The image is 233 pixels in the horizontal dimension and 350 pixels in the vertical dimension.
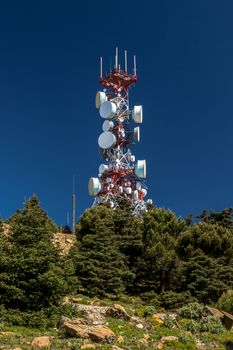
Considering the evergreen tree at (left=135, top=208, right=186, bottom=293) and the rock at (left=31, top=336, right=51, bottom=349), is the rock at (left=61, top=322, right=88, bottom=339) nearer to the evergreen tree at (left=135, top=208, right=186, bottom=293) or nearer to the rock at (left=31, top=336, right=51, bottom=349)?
the rock at (left=31, top=336, right=51, bottom=349)

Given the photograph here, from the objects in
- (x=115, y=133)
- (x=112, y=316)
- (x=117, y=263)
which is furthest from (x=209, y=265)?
(x=115, y=133)

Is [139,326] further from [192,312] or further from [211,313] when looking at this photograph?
[211,313]

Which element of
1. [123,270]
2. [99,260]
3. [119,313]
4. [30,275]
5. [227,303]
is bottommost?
[119,313]

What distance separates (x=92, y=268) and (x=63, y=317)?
898 cm

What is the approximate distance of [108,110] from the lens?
50.7m

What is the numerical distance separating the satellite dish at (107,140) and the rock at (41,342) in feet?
114

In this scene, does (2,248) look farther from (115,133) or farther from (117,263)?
(115,133)

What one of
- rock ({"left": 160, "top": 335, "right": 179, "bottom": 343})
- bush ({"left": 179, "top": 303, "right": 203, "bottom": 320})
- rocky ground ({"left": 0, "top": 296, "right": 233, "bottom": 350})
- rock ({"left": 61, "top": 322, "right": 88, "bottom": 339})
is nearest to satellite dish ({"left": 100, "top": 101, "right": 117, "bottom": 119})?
rocky ground ({"left": 0, "top": 296, "right": 233, "bottom": 350})

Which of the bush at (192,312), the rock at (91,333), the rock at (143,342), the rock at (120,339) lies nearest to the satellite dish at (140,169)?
the bush at (192,312)

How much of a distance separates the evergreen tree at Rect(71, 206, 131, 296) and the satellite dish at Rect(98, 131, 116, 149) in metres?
19.3

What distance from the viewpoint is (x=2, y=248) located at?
2073 cm

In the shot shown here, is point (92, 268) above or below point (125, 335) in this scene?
above

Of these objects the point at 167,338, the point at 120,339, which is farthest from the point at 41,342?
the point at 167,338

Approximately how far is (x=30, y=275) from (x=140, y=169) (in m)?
31.7
